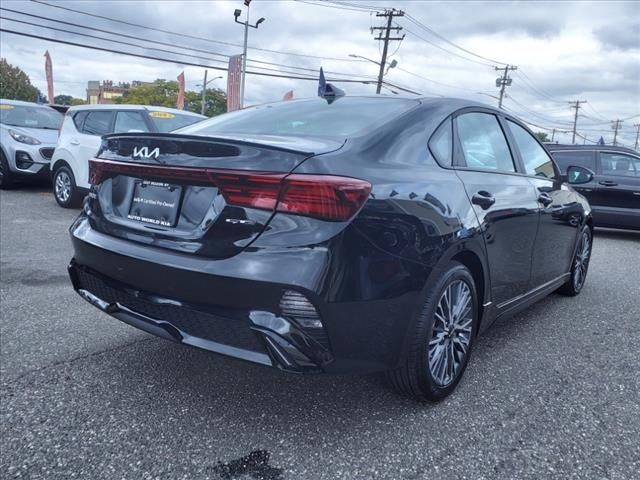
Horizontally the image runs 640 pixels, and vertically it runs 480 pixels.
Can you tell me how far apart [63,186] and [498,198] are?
7.54 metres

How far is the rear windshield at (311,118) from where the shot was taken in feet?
8.69

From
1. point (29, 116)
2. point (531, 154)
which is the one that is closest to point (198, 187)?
point (531, 154)

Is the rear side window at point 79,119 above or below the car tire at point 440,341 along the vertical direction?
above

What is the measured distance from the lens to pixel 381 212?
2.19 metres

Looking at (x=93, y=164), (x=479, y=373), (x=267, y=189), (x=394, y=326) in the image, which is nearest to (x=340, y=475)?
(x=394, y=326)

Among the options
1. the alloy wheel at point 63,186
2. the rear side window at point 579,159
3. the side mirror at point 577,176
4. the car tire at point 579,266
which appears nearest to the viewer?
the side mirror at point 577,176

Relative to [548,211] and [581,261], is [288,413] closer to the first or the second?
[548,211]

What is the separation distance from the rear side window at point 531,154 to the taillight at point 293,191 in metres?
1.97

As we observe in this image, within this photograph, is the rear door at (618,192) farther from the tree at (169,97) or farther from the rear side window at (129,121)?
the tree at (169,97)

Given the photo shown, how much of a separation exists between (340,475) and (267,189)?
1138 millimetres

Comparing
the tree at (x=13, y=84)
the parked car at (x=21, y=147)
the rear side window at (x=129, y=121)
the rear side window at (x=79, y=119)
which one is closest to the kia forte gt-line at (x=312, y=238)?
the rear side window at (x=129, y=121)

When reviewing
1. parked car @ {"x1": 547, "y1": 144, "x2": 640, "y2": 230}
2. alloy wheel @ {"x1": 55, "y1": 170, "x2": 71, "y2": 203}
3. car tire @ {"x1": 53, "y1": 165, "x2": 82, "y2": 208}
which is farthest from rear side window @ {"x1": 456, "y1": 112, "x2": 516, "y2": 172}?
alloy wheel @ {"x1": 55, "y1": 170, "x2": 71, "y2": 203}

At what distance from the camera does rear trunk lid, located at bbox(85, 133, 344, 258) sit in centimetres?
210

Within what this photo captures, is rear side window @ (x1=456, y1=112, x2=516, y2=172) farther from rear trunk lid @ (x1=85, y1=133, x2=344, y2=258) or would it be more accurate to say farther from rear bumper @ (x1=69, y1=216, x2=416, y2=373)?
rear bumper @ (x1=69, y1=216, x2=416, y2=373)
